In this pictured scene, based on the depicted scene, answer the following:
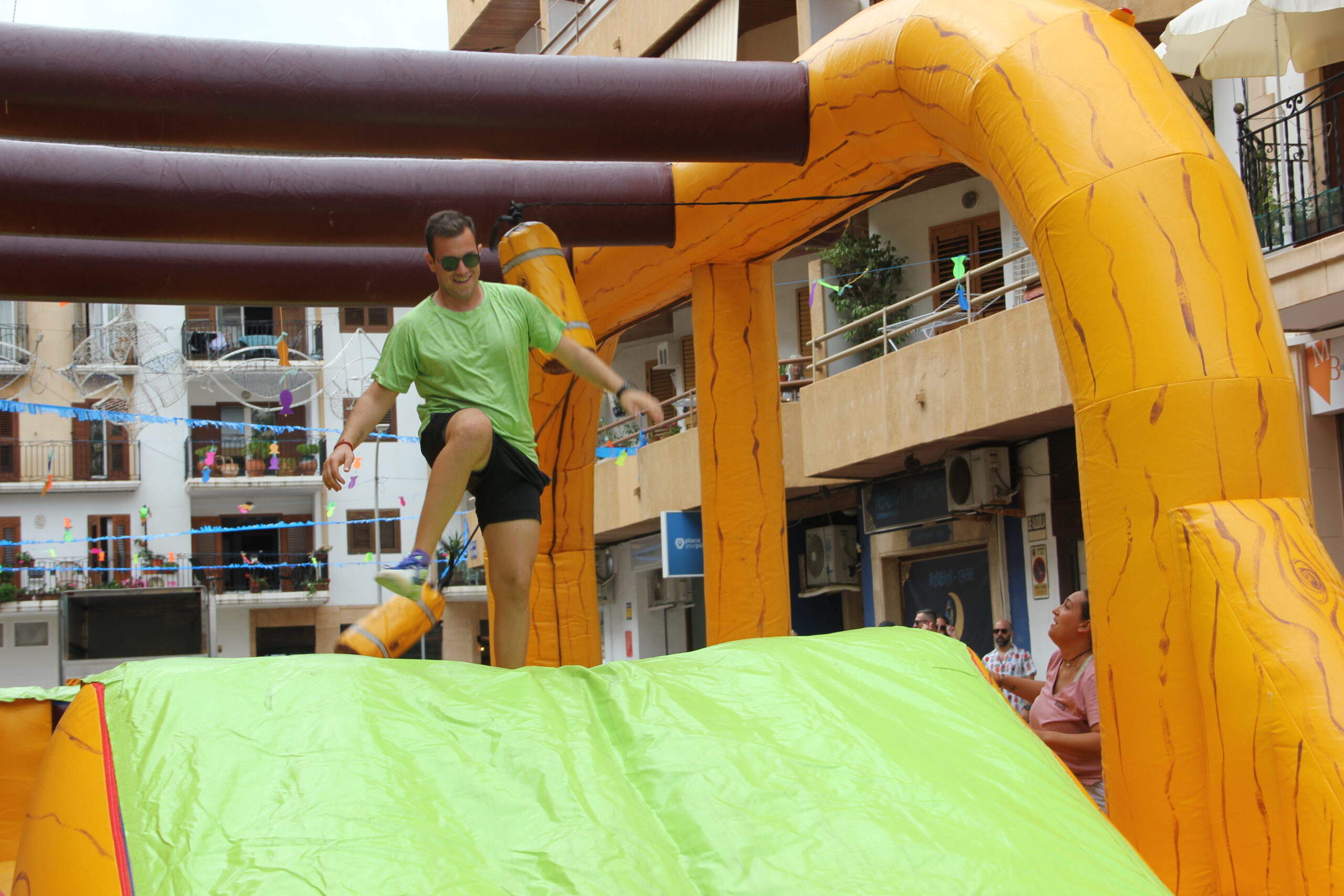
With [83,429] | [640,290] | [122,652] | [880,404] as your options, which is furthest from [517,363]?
→ [83,429]

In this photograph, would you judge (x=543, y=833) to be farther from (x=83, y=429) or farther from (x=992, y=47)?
(x=83, y=429)

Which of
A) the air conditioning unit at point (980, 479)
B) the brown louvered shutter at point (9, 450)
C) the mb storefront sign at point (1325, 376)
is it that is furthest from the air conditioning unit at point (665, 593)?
the brown louvered shutter at point (9, 450)

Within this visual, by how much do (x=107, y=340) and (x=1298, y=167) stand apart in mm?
30941

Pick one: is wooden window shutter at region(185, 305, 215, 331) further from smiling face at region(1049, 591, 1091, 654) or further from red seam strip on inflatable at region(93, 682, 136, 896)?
red seam strip on inflatable at region(93, 682, 136, 896)

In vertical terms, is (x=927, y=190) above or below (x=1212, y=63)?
above

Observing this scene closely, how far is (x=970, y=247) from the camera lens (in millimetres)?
18031

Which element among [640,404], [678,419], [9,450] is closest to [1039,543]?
[678,419]

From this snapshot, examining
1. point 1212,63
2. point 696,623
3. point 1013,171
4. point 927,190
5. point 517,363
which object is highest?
point 927,190

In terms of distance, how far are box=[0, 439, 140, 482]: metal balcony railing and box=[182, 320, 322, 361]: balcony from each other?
3284mm

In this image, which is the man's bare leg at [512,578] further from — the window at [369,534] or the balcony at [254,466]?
the window at [369,534]

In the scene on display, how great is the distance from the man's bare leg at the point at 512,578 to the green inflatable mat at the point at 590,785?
1.18 m

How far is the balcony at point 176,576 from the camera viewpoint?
36.3 metres

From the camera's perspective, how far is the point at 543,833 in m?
2.60

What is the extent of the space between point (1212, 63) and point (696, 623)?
1653 centimetres
